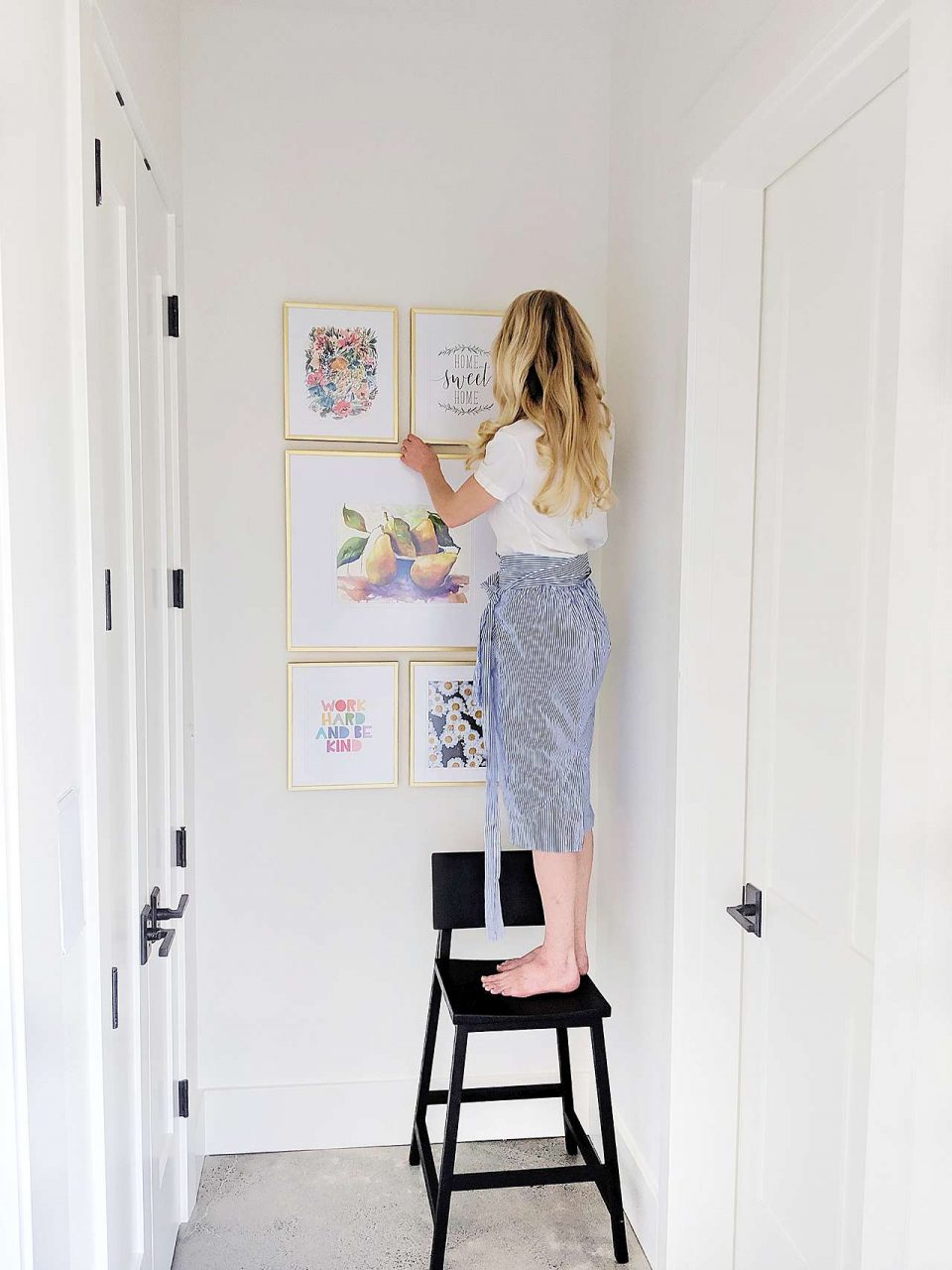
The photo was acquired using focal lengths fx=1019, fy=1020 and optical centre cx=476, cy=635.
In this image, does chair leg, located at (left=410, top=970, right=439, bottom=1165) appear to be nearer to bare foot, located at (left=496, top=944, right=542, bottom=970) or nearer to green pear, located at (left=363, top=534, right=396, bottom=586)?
bare foot, located at (left=496, top=944, right=542, bottom=970)

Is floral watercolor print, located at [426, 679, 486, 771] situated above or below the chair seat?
above

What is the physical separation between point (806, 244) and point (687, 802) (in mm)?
1008

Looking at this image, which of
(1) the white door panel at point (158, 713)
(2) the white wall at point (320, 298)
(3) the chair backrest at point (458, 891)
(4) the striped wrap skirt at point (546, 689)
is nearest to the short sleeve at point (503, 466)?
(4) the striped wrap skirt at point (546, 689)

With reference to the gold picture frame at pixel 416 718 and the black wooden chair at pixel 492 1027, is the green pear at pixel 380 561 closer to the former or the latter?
the gold picture frame at pixel 416 718

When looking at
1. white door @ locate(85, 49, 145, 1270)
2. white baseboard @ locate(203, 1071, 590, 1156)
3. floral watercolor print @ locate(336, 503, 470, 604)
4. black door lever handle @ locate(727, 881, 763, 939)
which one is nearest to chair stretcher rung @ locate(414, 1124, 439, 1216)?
white baseboard @ locate(203, 1071, 590, 1156)

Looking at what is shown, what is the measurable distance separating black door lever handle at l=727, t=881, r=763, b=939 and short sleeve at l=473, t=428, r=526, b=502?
0.90 meters

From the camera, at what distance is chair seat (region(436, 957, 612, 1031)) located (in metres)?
2.05

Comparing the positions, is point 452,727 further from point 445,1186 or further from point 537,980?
point 445,1186

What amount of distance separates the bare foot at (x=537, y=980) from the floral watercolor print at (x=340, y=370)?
1.34m

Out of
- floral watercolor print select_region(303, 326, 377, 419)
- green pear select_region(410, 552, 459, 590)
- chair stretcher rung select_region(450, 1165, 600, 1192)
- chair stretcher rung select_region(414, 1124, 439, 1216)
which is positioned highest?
floral watercolor print select_region(303, 326, 377, 419)

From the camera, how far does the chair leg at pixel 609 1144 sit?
6.91 feet

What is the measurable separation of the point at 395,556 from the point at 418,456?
0.26m

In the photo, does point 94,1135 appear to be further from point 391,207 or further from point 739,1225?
point 391,207

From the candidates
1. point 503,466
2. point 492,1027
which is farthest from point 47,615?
point 492,1027
